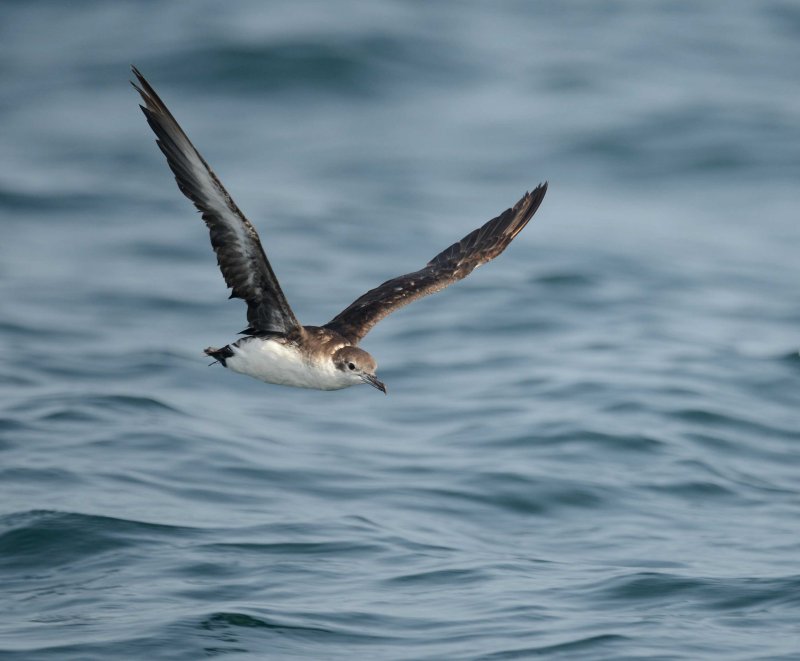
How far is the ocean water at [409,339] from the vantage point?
11.2 metres

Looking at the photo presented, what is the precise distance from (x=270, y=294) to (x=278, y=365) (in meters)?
0.61

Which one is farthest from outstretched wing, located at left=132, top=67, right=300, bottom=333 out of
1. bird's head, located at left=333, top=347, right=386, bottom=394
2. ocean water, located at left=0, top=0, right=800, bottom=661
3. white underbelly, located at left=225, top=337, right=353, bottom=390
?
ocean water, located at left=0, top=0, right=800, bottom=661

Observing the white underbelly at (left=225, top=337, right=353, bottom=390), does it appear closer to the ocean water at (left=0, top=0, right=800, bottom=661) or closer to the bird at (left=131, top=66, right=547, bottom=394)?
the bird at (left=131, top=66, right=547, bottom=394)

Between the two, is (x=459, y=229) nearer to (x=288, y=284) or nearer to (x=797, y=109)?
(x=288, y=284)

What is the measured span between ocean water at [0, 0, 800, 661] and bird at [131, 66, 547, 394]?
6.68 feet

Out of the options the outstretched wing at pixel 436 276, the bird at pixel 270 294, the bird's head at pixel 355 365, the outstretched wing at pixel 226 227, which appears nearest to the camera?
the outstretched wing at pixel 226 227

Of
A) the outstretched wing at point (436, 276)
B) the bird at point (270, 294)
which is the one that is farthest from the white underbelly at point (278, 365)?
the outstretched wing at point (436, 276)

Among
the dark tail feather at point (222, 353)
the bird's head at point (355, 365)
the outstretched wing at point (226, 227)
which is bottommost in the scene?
the bird's head at point (355, 365)

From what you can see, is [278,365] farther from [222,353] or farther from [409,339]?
[409,339]

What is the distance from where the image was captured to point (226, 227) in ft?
30.2

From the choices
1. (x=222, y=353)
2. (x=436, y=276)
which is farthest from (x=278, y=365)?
(x=436, y=276)

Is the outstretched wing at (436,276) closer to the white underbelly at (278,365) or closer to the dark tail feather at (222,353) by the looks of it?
the white underbelly at (278,365)

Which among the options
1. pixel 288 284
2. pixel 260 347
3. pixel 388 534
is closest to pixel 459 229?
pixel 288 284

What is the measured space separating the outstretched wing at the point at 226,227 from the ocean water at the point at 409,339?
2.49m
